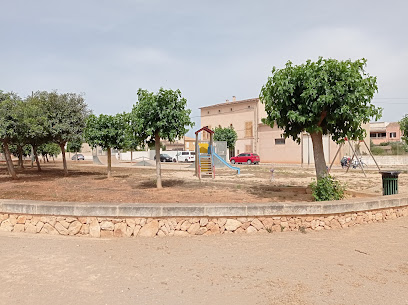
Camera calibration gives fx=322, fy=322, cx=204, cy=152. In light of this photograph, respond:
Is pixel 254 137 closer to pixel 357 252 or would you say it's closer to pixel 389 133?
pixel 389 133

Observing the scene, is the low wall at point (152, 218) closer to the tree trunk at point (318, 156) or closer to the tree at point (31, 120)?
the tree trunk at point (318, 156)

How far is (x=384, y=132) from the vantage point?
55375 mm

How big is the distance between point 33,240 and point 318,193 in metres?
5.75

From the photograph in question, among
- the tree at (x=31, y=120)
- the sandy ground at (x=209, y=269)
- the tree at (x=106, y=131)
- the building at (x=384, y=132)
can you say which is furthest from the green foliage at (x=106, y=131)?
the building at (x=384, y=132)

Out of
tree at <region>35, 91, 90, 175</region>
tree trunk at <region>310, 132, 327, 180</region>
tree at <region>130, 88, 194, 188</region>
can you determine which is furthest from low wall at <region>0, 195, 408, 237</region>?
tree at <region>35, 91, 90, 175</region>

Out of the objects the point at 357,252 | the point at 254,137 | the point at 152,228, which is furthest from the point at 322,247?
the point at 254,137

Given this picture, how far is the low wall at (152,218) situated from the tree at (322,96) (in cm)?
235

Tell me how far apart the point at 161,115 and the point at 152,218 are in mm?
5763

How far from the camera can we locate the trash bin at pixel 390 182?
7.93 metres

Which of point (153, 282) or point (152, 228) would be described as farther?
point (152, 228)

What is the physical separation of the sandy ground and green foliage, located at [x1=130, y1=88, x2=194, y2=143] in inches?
236

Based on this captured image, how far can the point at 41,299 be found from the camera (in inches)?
129

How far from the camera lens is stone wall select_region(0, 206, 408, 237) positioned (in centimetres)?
529

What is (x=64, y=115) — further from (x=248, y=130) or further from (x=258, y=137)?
(x=248, y=130)
